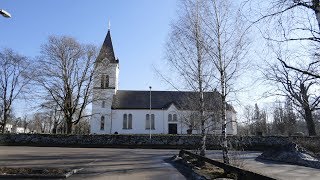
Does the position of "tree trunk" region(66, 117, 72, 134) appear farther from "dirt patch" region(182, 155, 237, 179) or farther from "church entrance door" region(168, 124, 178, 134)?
"dirt patch" region(182, 155, 237, 179)

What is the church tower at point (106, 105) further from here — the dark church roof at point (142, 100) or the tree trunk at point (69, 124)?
the tree trunk at point (69, 124)

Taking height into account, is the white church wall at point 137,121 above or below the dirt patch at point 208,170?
above

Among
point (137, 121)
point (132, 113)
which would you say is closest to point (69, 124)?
point (132, 113)

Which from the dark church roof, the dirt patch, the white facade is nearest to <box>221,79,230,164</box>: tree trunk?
the dirt patch

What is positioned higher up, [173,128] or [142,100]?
[142,100]

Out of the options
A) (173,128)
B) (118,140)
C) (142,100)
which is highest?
(142,100)

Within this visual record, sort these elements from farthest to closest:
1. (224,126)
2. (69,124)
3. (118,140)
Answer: (69,124)
(118,140)
(224,126)

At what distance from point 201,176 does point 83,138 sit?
114 feet

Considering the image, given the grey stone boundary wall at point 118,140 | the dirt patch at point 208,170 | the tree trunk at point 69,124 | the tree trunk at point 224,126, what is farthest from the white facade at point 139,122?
the tree trunk at point 224,126

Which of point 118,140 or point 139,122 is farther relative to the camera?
point 139,122

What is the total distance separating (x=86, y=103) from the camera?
53531 mm

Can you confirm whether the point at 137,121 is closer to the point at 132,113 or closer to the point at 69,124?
the point at 132,113

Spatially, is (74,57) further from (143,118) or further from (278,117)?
(278,117)

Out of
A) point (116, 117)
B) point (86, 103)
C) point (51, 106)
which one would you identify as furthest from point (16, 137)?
point (116, 117)
